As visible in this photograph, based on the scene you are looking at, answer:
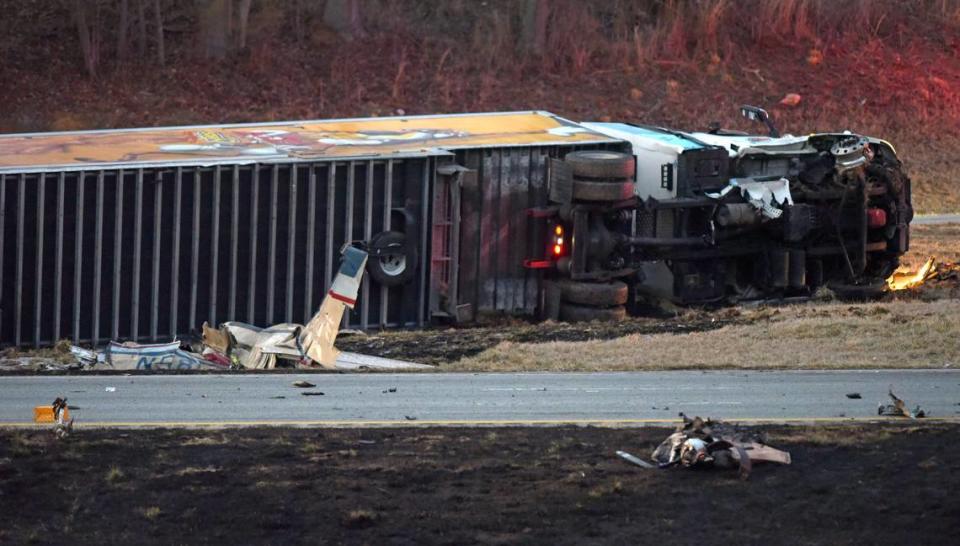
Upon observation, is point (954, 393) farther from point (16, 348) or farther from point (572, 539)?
point (16, 348)

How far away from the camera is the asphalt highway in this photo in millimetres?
16781

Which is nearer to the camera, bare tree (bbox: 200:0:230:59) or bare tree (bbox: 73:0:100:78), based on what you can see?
bare tree (bbox: 73:0:100:78)

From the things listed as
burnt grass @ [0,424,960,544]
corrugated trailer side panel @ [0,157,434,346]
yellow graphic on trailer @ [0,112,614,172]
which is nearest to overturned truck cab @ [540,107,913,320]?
yellow graphic on trailer @ [0,112,614,172]

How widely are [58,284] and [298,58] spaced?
2267cm

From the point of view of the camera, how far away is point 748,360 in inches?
810

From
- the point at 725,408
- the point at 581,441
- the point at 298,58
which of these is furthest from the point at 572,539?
the point at 298,58

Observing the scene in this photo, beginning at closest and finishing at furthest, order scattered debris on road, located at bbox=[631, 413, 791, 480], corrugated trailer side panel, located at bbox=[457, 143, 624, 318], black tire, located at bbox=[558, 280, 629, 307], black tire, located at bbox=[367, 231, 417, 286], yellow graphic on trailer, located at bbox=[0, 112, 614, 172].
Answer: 1. scattered debris on road, located at bbox=[631, 413, 791, 480]
2. yellow graphic on trailer, located at bbox=[0, 112, 614, 172]
3. black tire, located at bbox=[367, 231, 417, 286]
4. black tire, located at bbox=[558, 280, 629, 307]
5. corrugated trailer side panel, located at bbox=[457, 143, 624, 318]

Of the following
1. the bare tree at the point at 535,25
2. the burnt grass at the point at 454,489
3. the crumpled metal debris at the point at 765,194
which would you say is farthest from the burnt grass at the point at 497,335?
the bare tree at the point at 535,25

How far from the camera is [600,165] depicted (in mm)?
24531

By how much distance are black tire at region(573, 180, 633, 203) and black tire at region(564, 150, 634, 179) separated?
0.36 ft

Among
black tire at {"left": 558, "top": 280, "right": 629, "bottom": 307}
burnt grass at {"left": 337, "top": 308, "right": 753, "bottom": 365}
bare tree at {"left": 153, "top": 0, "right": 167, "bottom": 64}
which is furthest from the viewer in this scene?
bare tree at {"left": 153, "top": 0, "right": 167, "bottom": 64}

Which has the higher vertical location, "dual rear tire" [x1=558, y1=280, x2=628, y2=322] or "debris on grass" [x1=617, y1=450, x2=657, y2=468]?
"dual rear tire" [x1=558, y1=280, x2=628, y2=322]

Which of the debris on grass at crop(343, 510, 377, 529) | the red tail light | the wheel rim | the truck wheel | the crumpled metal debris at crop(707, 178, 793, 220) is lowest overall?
the debris on grass at crop(343, 510, 377, 529)

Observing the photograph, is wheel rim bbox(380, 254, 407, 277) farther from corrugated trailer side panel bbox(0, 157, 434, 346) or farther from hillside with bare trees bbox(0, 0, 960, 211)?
hillside with bare trees bbox(0, 0, 960, 211)
